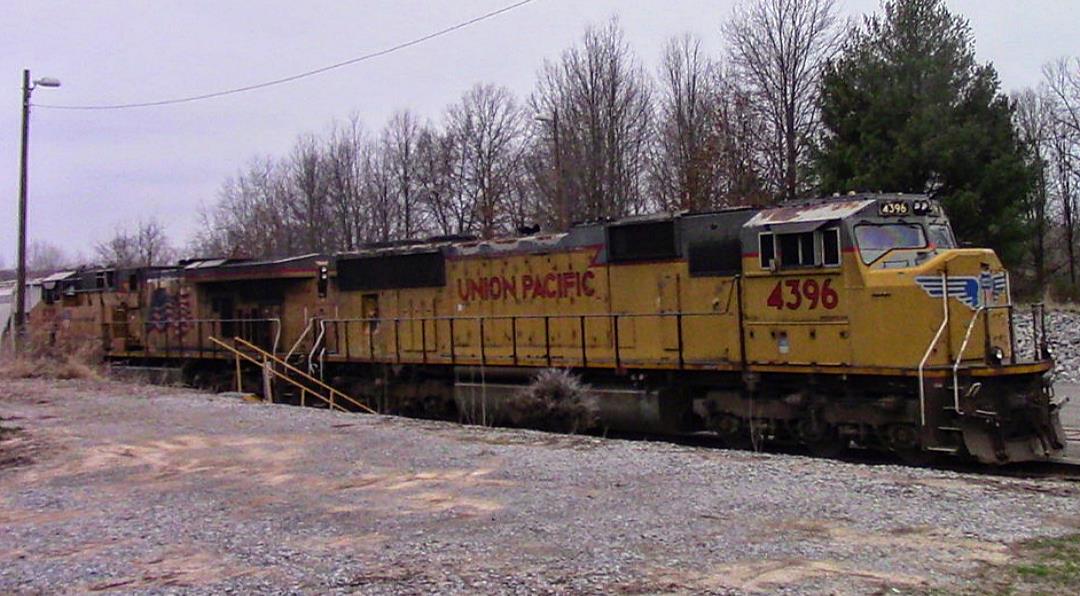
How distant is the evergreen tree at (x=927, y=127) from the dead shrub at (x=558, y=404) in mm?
15251

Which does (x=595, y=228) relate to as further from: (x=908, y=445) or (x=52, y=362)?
(x=52, y=362)

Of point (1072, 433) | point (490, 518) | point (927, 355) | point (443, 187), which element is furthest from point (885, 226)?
point (443, 187)

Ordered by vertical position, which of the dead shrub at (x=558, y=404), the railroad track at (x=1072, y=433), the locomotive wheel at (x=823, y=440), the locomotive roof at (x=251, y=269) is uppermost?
the locomotive roof at (x=251, y=269)

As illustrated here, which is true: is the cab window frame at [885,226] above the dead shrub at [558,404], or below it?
above

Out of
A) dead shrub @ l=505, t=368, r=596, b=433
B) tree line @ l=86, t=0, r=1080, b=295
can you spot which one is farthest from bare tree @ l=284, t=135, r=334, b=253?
dead shrub @ l=505, t=368, r=596, b=433

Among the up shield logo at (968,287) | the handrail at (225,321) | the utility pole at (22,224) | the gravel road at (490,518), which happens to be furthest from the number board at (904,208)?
the utility pole at (22,224)

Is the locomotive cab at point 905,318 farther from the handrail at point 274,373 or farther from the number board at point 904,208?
the handrail at point 274,373

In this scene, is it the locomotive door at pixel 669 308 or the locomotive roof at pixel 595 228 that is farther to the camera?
the locomotive door at pixel 669 308

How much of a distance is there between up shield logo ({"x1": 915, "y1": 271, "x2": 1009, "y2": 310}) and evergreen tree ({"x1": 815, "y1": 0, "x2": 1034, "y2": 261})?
16057 millimetres

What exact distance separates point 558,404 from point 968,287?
5929 mm

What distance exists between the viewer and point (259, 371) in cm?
2253

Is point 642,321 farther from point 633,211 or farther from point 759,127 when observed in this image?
point 633,211

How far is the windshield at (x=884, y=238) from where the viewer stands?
41.1 feet

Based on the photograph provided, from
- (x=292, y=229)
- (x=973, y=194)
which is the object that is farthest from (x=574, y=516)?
(x=292, y=229)
